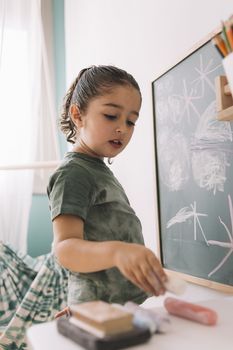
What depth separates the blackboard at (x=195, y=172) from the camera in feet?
2.26

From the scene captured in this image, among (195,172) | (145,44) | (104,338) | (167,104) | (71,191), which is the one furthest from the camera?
(145,44)

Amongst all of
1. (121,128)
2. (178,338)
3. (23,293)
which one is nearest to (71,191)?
(121,128)

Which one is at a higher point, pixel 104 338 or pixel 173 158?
pixel 173 158

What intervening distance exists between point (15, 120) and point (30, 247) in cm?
60

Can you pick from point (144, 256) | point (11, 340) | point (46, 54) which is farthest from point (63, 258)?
point (46, 54)

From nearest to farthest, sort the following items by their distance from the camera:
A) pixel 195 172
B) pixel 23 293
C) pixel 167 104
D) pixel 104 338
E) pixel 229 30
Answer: pixel 104 338, pixel 229 30, pixel 195 172, pixel 167 104, pixel 23 293

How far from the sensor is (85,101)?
0.70 meters

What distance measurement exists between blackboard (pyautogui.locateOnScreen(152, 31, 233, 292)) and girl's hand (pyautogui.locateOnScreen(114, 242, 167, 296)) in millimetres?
311

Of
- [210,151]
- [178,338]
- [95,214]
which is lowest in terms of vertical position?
[178,338]

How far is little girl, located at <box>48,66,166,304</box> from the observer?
1.70ft

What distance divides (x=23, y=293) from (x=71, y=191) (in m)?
0.92

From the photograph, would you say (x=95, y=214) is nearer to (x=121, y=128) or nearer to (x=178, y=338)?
(x=121, y=128)

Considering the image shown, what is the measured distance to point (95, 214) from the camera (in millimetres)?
627

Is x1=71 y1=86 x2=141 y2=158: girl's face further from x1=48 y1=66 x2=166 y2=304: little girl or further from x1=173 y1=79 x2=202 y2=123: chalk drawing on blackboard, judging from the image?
x1=173 y1=79 x2=202 y2=123: chalk drawing on blackboard
